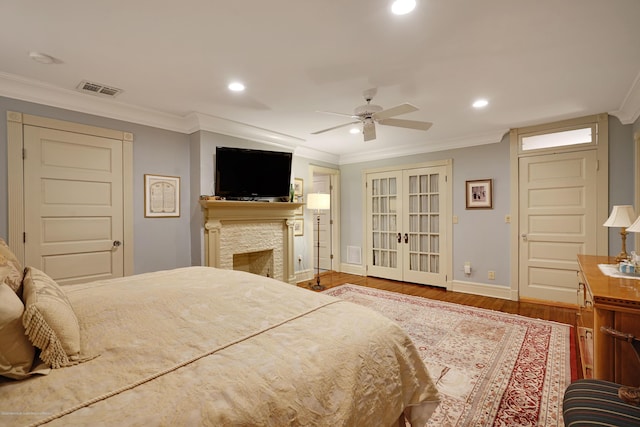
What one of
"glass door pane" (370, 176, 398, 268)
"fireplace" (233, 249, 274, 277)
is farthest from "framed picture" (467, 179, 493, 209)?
"fireplace" (233, 249, 274, 277)

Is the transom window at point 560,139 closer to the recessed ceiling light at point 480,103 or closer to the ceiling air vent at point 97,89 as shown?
the recessed ceiling light at point 480,103

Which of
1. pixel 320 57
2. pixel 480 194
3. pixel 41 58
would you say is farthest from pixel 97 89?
pixel 480 194

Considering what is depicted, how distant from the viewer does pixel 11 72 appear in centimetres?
247

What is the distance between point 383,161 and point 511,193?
219 cm

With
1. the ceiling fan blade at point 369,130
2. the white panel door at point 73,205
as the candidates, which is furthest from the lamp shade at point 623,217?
the white panel door at point 73,205

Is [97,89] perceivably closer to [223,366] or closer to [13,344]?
[13,344]

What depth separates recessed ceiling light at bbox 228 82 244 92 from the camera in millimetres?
2706

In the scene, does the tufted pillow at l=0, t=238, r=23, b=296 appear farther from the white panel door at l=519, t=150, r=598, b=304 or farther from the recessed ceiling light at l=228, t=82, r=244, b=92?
the white panel door at l=519, t=150, r=598, b=304

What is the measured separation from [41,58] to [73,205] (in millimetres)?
1418

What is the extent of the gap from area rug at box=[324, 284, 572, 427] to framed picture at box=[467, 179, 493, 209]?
162 cm

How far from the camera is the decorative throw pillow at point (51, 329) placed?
898mm

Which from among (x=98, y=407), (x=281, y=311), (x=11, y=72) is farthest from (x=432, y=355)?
(x=11, y=72)

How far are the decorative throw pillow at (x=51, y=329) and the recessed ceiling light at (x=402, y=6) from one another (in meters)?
2.16

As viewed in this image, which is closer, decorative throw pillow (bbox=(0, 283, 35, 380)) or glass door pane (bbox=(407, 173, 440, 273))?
decorative throw pillow (bbox=(0, 283, 35, 380))
